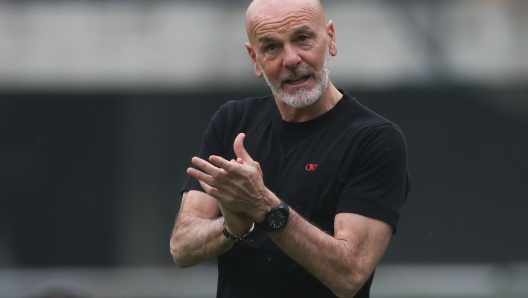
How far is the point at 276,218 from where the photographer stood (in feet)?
9.62

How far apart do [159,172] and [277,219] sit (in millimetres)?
13553

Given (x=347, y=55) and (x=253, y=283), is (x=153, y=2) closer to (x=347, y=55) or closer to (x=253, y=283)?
(x=347, y=55)

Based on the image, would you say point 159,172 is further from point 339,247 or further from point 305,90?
point 339,247

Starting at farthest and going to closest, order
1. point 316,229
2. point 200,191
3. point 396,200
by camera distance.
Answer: point 200,191, point 396,200, point 316,229

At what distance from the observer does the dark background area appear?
16.1 meters

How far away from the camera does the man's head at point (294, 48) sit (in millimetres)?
3350

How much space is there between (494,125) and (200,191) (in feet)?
44.6

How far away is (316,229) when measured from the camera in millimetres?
3029

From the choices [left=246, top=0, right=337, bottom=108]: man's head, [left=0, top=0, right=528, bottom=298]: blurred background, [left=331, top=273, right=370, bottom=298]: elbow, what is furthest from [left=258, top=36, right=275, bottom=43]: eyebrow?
Answer: [left=0, top=0, right=528, bottom=298]: blurred background

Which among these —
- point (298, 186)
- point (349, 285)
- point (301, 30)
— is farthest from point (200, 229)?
point (301, 30)

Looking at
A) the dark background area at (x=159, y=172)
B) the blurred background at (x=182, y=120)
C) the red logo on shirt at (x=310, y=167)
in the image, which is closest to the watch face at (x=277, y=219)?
the red logo on shirt at (x=310, y=167)

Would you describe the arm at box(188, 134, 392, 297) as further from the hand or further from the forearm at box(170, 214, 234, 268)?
the forearm at box(170, 214, 234, 268)

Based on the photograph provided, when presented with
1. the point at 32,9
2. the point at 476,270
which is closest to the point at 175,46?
the point at 32,9

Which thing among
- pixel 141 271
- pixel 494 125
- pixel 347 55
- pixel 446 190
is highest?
pixel 347 55
